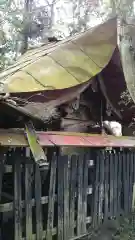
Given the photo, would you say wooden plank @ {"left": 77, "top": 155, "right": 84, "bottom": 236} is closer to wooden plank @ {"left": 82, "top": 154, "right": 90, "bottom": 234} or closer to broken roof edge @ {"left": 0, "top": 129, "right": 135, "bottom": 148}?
wooden plank @ {"left": 82, "top": 154, "right": 90, "bottom": 234}

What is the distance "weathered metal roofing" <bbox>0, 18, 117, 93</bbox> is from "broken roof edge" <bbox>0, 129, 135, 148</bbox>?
844 millimetres

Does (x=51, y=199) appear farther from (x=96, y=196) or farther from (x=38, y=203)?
(x=96, y=196)

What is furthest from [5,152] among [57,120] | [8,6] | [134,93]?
[8,6]

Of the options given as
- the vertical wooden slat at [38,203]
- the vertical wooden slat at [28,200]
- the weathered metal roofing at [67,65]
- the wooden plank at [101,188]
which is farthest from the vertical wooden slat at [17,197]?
the wooden plank at [101,188]

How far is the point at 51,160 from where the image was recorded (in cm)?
657

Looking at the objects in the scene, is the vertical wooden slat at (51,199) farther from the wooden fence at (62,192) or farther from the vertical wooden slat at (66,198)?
the vertical wooden slat at (66,198)

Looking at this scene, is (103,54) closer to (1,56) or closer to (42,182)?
(42,182)

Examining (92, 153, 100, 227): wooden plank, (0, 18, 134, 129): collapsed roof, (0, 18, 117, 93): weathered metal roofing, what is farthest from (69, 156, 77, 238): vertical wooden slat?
(0, 18, 117, 93): weathered metal roofing

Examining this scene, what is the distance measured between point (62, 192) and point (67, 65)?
308 centimetres

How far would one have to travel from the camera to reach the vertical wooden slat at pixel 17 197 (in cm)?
580

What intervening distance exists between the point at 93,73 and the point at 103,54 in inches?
31.6

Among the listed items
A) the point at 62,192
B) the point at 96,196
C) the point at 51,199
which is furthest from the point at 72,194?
the point at 96,196

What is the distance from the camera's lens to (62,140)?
20.1ft

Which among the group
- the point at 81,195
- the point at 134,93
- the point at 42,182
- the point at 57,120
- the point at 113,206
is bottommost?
the point at 113,206
